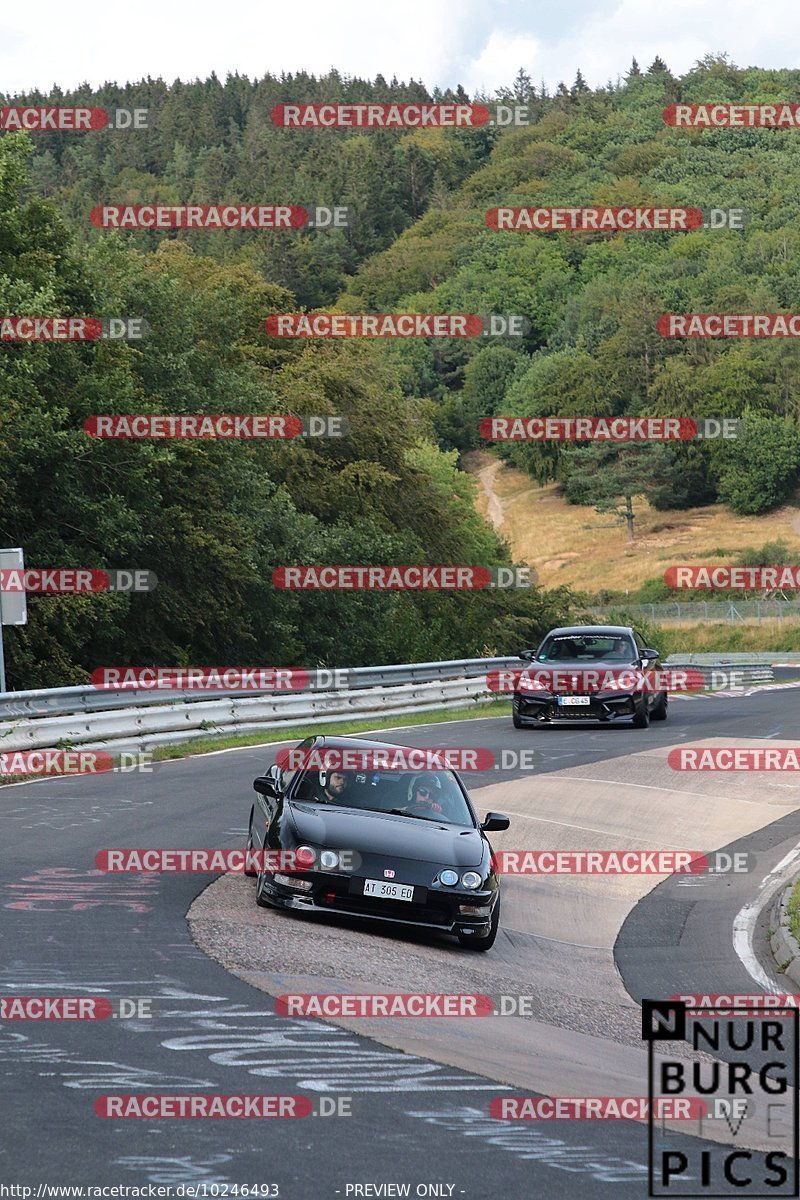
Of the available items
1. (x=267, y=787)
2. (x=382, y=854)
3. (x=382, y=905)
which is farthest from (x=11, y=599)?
(x=382, y=905)

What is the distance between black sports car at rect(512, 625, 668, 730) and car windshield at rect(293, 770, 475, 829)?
14767 mm

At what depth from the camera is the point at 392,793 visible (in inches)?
483

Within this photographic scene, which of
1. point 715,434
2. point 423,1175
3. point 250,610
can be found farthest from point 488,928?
point 715,434

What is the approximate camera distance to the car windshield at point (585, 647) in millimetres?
28016

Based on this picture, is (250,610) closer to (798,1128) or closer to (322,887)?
(322,887)

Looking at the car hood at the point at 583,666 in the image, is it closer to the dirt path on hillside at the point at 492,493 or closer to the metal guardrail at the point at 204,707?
the metal guardrail at the point at 204,707

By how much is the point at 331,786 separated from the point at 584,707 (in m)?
15.3

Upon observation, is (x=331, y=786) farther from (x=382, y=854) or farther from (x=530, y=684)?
(x=530, y=684)

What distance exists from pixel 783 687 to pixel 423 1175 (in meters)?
41.5

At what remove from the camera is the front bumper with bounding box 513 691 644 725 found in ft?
89.0

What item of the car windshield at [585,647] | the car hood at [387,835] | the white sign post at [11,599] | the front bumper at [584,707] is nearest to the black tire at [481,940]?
the car hood at [387,835]

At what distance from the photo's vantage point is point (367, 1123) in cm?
636

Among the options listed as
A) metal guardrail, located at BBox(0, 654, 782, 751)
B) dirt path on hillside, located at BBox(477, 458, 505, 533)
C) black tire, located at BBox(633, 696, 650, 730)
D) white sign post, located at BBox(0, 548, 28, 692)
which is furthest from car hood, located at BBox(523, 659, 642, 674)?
dirt path on hillside, located at BBox(477, 458, 505, 533)

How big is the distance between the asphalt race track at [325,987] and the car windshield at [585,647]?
814 centimetres
